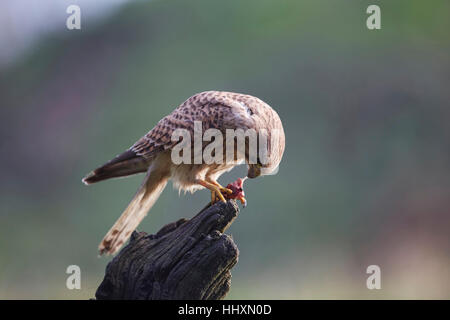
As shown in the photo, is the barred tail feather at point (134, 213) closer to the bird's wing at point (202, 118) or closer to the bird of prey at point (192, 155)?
the bird of prey at point (192, 155)

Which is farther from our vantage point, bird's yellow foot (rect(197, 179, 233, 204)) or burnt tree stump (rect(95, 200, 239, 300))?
bird's yellow foot (rect(197, 179, 233, 204))

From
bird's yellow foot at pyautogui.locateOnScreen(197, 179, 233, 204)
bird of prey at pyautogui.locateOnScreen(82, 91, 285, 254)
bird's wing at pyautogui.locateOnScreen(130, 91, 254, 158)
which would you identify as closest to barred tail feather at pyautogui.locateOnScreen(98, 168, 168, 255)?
bird of prey at pyautogui.locateOnScreen(82, 91, 285, 254)

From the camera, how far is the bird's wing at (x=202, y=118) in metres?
2.66

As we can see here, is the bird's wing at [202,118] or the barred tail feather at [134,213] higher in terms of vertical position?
the bird's wing at [202,118]

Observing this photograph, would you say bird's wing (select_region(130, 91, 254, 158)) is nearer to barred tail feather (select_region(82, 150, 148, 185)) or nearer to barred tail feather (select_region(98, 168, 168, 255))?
barred tail feather (select_region(82, 150, 148, 185))

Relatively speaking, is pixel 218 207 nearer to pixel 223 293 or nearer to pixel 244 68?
pixel 223 293

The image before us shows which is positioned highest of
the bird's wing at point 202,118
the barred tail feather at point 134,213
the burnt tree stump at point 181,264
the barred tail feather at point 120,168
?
the bird's wing at point 202,118

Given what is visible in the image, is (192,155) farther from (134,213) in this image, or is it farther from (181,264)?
(181,264)

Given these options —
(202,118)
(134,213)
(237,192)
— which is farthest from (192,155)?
(134,213)

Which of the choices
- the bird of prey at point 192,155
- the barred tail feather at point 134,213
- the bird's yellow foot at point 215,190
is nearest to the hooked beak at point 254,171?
the bird of prey at point 192,155

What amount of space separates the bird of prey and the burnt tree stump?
368mm

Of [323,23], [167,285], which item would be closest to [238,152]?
[167,285]

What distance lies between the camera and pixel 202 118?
272 cm

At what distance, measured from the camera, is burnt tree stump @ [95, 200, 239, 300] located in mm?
2113
